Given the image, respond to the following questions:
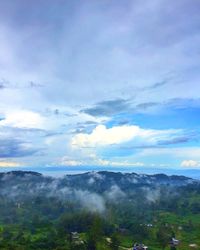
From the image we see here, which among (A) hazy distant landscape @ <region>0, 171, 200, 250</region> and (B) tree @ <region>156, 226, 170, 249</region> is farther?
(B) tree @ <region>156, 226, 170, 249</region>

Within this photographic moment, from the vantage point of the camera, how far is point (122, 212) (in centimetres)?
15150

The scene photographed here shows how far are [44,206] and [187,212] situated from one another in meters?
67.7

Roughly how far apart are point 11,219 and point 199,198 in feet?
303

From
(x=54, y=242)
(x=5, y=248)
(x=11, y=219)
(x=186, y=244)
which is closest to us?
(x=5, y=248)

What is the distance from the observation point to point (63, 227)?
116750 millimetres

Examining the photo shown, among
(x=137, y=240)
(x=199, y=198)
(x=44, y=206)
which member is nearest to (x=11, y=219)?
(x=44, y=206)

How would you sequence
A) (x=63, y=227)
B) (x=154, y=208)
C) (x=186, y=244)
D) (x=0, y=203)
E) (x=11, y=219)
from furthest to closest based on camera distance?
(x=0, y=203)
(x=154, y=208)
(x=11, y=219)
(x=63, y=227)
(x=186, y=244)

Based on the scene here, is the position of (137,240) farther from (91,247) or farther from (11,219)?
(11,219)

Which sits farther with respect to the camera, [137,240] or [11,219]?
[11,219]

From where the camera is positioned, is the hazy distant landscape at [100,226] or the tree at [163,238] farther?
the tree at [163,238]

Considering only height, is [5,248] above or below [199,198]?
below

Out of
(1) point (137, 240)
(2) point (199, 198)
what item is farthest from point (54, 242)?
(2) point (199, 198)

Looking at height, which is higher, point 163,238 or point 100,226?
point 100,226

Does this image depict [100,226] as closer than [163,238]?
No
